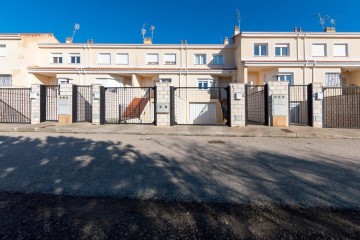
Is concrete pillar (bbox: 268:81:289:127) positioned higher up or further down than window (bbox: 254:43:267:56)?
further down

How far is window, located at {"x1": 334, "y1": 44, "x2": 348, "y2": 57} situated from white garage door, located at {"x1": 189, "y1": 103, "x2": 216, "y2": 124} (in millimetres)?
13117

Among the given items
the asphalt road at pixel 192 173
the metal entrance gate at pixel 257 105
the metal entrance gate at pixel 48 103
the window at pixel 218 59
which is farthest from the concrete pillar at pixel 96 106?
the window at pixel 218 59

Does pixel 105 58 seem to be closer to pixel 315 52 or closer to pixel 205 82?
pixel 205 82

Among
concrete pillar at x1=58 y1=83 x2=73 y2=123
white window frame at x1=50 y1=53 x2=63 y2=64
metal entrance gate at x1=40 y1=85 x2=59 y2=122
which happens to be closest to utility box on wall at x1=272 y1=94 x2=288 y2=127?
concrete pillar at x1=58 y1=83 x2=73 y2=123

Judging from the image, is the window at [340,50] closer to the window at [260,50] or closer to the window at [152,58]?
the window at [260,50]

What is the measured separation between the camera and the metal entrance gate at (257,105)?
12508mm

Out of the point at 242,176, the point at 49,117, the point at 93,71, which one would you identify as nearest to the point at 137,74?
the point at 93,71

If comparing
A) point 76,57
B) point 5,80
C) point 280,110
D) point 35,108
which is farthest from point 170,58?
point 5,80

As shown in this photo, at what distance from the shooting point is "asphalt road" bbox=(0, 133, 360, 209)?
11.7 feet

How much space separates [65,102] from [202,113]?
11545mm

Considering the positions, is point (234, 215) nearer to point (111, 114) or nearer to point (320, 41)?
point (111, 114)

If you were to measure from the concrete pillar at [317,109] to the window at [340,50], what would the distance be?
13714mm

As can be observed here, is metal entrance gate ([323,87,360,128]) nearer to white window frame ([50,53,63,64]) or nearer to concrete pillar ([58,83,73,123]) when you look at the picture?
concrete pillar ([58,83,73,123])

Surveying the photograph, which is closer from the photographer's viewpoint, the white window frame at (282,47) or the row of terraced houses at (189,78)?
the row of terraced houses at (189,78)
